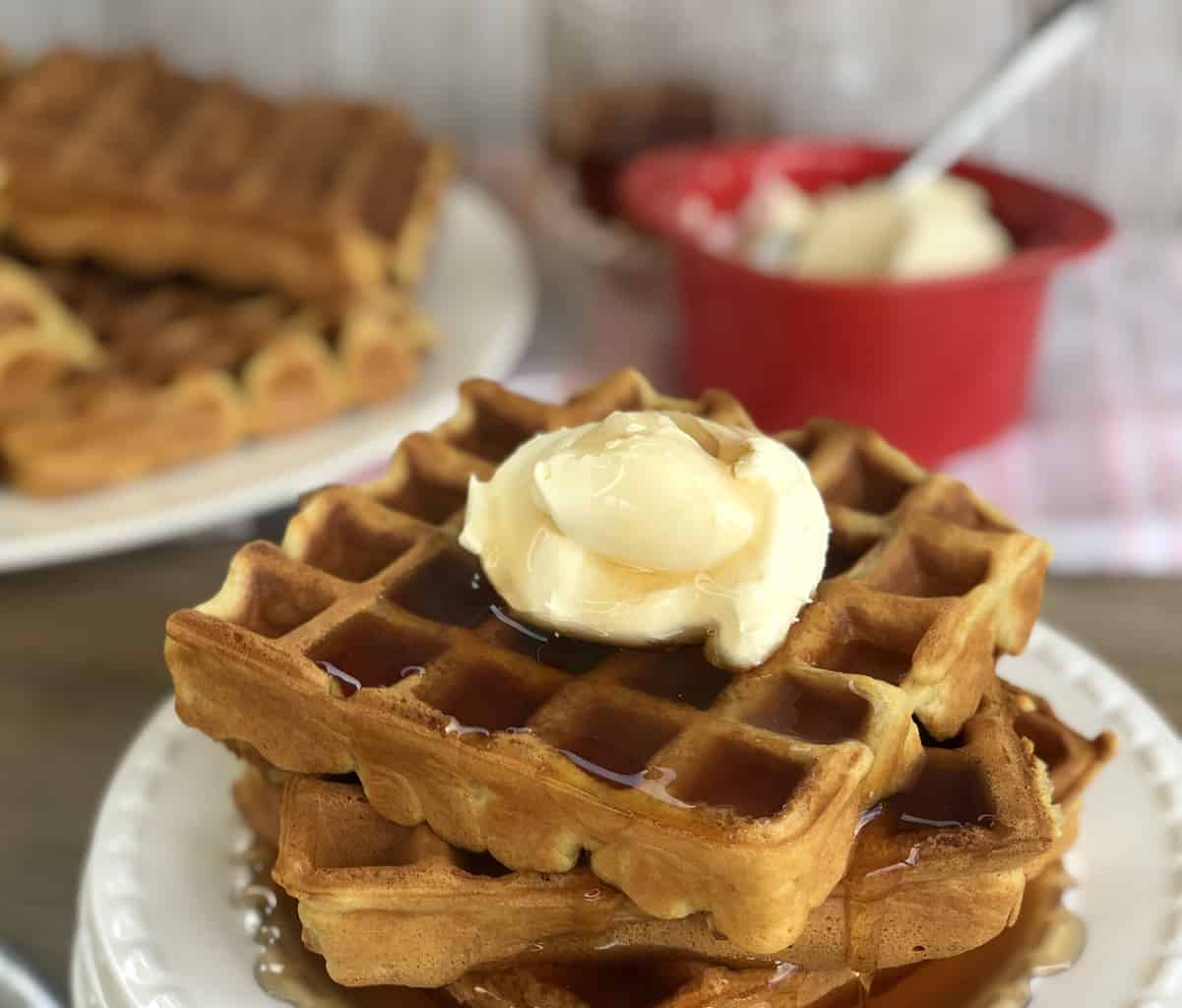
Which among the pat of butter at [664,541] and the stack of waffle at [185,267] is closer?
the pat of butter at [664,541]

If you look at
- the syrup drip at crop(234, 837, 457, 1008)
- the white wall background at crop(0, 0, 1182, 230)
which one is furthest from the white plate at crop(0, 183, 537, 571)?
the syrup drip at crop(234, 837, 457, 1008)

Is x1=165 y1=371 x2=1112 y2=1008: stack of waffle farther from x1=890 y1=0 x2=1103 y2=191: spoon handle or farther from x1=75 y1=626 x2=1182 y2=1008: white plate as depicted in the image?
x1=890 y1=0 x2=1103 y2=191: spoon handle

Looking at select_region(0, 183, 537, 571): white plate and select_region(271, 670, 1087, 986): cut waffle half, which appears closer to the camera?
select_region(271, 670, 1087, 986): cut waffle half

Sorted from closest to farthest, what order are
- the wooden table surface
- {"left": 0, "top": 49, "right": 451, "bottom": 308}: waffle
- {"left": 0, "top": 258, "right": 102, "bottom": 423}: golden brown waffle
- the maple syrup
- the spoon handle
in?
the maple syrup, the wooden table surface, {"left": 0, "top": 258, "right": 102, "bottom": 423}: golden brown waffle, {"left": 0, "top": 49, "right": 451, "bottom": 308}: waffle, the spoon handle

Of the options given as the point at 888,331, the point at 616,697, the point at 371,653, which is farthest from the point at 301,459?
the point at 616,697

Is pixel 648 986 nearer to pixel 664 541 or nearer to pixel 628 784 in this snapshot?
pixel 628 784

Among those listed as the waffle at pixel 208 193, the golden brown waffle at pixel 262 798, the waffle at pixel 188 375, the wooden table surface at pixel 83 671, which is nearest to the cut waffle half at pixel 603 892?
the golden brown waffle at pixel 262 798

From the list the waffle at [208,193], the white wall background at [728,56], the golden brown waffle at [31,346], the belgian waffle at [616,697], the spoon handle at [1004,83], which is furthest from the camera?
the white wall background at [728,56]

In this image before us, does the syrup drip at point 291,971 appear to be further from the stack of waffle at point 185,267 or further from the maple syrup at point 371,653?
the stack of waffle at point 185,267
